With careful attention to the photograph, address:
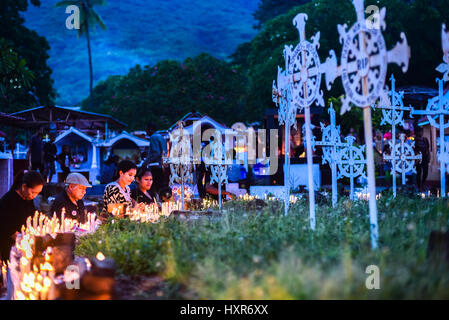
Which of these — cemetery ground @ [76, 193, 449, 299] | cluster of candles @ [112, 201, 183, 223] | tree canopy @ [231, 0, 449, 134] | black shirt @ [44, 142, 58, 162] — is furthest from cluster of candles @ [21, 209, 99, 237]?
tree canopy @ [231, 0, 449, 134]

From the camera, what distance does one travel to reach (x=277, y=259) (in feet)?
14.9

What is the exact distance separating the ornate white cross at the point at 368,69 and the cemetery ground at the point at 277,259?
0.50 metres

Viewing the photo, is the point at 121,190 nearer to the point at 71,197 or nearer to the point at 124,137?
the point at 71,197

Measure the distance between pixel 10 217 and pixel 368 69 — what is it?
5336 millimetres

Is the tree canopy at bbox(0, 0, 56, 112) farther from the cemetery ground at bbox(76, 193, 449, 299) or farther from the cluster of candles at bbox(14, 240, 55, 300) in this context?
the cemetery ground at bbox(76, 193, 449, 299)

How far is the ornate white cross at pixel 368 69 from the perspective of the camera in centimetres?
482

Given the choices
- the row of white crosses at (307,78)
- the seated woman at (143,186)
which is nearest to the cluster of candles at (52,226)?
the seated woman at (143,186)

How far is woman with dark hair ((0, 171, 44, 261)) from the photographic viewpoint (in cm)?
729

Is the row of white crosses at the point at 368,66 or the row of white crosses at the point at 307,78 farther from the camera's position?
the row of white crosses at the point at 307,78

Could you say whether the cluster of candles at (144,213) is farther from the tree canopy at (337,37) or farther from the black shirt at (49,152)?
the tree canopy at (337,37)

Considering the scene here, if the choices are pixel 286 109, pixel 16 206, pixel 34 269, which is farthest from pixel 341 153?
pixel 34 269

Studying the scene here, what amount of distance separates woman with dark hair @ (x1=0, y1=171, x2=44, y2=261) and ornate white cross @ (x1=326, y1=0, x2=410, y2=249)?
177 inches

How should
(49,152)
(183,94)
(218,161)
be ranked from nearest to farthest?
(218,161) → (49,152) → (183,94)

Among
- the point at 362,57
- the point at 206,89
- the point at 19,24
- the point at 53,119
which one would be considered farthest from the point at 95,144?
the point at 362,57
